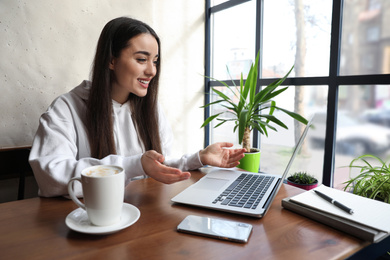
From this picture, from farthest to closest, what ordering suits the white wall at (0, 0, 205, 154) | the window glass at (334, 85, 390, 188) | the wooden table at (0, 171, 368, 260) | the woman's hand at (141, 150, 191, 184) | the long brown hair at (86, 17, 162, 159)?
the window glass at (334, 85, 390, 188), the white wall at (0, 0, 205, 154), the long brown hair at (86, 17, 162, 159), the woman's hand at (141, 150, 191, 184), the wooden table at (0, 171, 368, 260)

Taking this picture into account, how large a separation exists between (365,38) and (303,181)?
119cm

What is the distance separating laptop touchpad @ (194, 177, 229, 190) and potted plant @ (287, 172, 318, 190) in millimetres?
1228

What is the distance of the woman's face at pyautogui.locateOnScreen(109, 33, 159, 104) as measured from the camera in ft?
4.52

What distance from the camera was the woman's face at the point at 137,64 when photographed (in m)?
1.38

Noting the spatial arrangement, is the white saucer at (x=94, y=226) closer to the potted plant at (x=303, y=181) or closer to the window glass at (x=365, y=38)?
the potted plant at (x=303, y=181)

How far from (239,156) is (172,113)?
2.01 m

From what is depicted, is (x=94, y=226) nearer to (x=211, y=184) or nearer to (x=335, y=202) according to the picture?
(x=211, y=184)

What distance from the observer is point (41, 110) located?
6.78 ft

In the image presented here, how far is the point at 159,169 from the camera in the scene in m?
0.90

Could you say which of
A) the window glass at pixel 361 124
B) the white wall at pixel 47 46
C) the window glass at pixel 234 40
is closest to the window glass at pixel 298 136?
the window glass at pixel 361 124

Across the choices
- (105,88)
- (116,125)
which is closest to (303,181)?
(116,125)

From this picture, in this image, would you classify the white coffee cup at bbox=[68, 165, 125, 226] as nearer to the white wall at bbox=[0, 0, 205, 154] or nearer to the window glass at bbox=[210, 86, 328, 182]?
the white wall at bbox=[0, 0, 205, 154]

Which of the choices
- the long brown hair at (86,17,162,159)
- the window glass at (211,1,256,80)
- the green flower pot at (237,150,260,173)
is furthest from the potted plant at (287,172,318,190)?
the window glass at (211,1,256,80)

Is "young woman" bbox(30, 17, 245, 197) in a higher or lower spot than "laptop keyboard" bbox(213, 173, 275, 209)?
higher
